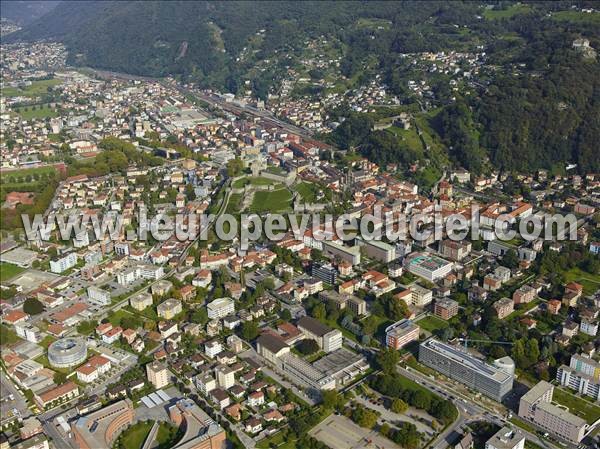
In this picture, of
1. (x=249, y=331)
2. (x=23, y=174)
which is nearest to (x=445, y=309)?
(x=249, y=331)

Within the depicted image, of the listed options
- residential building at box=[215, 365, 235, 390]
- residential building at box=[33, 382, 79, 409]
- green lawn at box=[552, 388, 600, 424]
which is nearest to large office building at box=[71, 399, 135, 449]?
residential building at box=[33, 382, 79, 409]

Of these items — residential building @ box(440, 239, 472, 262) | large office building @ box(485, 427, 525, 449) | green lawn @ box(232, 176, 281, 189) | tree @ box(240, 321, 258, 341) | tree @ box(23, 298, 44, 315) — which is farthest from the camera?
green lawn @ box(232, 176, 281, 189)

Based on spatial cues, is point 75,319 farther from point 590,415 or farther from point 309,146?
point 309,146

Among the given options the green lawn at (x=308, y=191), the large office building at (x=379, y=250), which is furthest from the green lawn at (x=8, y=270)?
the large office building at (x=379, y=250)

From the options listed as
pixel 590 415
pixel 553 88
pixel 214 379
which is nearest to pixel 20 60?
pixel 553 88

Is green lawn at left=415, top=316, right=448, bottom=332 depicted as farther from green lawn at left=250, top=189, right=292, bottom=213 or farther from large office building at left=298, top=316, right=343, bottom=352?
green lawn at left=250, top=189, right=292, bottom=213

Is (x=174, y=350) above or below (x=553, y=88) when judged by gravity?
below

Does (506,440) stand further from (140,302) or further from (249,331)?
(140,302)
